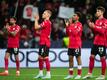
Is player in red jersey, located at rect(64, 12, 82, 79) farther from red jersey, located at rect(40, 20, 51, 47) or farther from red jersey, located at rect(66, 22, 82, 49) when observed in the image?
red jersey, located at rect(40, 20, 51, 47)

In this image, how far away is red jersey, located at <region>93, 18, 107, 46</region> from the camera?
614 inches

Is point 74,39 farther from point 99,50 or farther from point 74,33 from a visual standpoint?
point 99,50

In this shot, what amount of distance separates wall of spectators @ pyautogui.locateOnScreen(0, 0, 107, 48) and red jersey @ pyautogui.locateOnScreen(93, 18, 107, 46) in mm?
7436

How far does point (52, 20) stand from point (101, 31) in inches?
395

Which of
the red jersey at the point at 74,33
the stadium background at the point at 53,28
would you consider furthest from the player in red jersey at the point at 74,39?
the stadium background at the point at 53,28

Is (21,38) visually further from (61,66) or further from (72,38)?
(72,38)

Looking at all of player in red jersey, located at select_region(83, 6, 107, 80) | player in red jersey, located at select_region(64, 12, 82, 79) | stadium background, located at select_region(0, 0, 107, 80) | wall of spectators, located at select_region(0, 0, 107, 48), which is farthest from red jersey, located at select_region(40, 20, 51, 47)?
wall of spectators, located at select_region(0, 0, 107, 48)

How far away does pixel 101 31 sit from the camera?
15.6 m

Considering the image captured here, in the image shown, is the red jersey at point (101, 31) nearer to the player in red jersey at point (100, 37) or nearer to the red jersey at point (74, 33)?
the player in red jersey at point (100, 37)

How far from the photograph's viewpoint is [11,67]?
871 inches

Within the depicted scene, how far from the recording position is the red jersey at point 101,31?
15.6 meters

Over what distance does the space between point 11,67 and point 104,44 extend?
23.4 feet

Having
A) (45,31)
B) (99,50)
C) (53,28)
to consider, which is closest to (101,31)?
(99,50)

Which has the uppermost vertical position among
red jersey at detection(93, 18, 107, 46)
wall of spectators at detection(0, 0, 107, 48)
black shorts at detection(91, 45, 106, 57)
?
wall of spectators at detection(0, 0, 107, 48)
